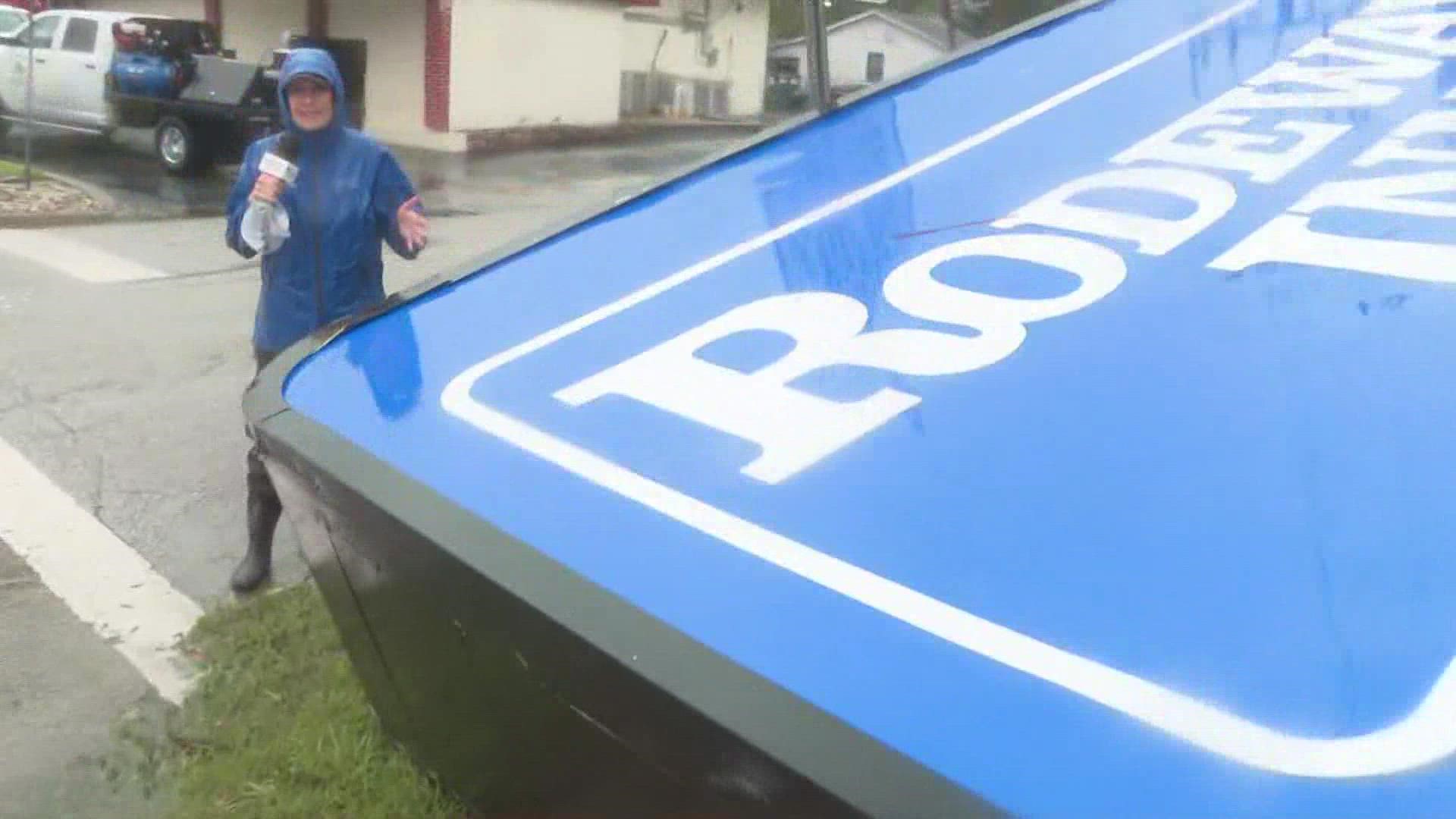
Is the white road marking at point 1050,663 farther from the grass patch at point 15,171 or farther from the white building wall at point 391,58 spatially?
the white building wall at point 391,58

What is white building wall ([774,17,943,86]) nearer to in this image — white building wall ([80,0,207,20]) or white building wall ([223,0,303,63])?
white building wall ([223,0,303,63])

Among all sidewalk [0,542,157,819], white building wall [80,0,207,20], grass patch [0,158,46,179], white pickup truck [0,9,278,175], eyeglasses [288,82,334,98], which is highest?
white building wall [80,0,207,20]

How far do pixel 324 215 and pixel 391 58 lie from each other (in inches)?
683

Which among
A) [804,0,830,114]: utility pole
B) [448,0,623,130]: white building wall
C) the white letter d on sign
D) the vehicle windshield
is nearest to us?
the white letter d on sign

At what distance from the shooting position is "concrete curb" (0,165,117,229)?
11062 millimetres

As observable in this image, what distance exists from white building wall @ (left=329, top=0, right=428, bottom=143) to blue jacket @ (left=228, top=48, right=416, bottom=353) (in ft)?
54.3

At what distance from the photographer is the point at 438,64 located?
62.3 ft

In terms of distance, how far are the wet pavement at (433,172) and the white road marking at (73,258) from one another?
141 cm

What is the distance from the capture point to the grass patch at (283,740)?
2936 millimetres

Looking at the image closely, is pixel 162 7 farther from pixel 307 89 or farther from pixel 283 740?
pixel 283 740

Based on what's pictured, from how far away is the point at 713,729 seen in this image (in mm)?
1358

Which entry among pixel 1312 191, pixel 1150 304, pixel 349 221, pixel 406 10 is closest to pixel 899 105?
pixel 1312 191

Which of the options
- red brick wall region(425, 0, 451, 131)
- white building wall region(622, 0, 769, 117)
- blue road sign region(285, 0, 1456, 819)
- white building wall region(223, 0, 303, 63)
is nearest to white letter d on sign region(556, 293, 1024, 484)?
blue road sign region(285, 0, 1456, 819)

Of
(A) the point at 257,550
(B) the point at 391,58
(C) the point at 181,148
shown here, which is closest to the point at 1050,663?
(A) the point at 257,550
